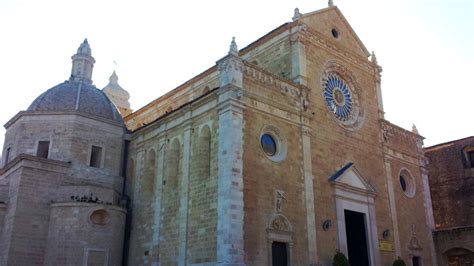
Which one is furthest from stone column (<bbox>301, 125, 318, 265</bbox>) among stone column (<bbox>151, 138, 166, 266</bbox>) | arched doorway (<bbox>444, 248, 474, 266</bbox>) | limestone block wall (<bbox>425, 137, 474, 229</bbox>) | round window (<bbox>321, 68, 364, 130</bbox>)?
limestone block wall (<bbox>425, 137, 474, 229</bbox>)

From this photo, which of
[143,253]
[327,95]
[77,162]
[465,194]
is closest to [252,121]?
[327,95]

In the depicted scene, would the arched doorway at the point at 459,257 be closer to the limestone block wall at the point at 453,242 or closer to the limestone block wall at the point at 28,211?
the limestone block wall at the point at 453,242

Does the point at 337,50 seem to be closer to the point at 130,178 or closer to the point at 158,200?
the point at 158,200

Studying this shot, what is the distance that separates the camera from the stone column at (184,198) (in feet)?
60.3

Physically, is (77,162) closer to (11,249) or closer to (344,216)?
(11,249)

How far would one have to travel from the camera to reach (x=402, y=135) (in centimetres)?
2683

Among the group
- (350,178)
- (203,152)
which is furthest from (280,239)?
(350,178)

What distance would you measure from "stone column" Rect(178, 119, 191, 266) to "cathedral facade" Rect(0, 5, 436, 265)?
8cm

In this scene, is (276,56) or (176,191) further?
(276,56)

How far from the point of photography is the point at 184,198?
756 inches

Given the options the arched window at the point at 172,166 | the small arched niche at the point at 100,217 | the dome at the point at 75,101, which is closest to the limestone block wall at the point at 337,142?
the arched window at the point at 172,166

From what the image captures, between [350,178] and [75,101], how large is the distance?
1496 cm

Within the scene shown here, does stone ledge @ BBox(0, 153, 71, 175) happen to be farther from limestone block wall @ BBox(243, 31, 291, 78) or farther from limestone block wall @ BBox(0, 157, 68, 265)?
limestone block wall @ BBox(243, 31, 291, 78)

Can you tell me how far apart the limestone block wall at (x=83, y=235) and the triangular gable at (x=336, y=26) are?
13556mm
